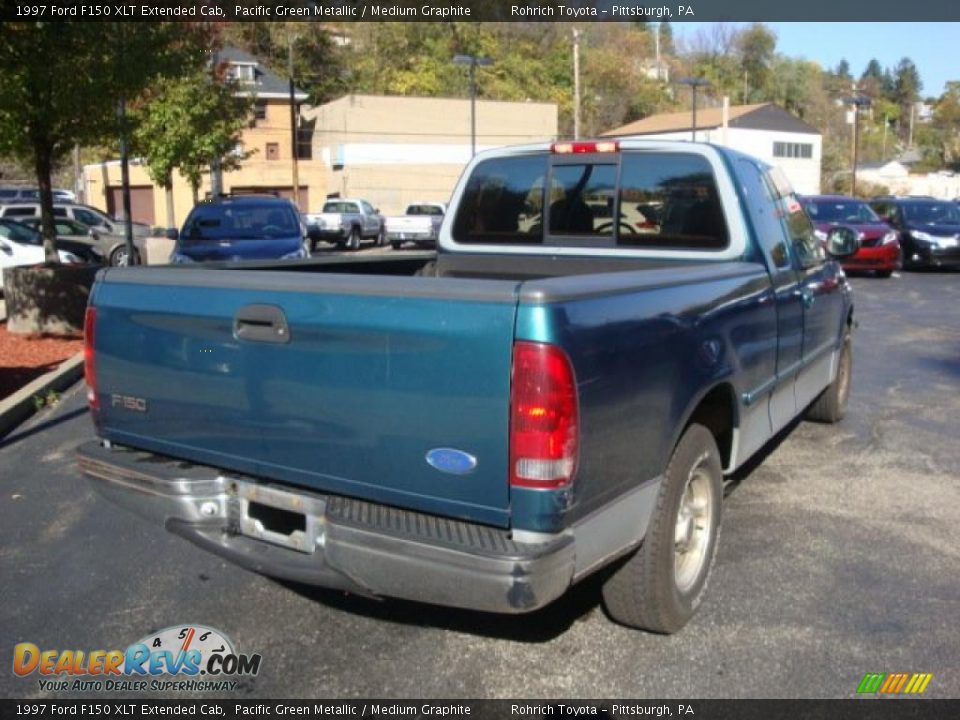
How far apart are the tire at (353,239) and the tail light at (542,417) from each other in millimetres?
29617

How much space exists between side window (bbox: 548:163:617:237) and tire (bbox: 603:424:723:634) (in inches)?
72.0

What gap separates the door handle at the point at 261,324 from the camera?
317 cm

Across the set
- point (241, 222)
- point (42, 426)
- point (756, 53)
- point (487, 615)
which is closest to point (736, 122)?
point (756, 53)

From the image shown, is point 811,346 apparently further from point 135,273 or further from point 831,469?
point 135,273

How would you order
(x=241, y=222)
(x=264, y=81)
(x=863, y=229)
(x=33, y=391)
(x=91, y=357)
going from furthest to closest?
(x=264, y=81)
(x=863, y=229)
(x=241, y=222)
(x=33, y=391)
(x=91, y=357)

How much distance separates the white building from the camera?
64875 millimetres

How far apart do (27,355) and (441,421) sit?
8.53 metres

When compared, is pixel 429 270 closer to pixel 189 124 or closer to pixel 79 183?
pixel 189 124

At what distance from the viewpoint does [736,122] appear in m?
65.9

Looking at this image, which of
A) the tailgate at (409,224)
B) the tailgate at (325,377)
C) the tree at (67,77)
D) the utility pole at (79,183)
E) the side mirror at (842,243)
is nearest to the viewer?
the tailgate at (325,377)

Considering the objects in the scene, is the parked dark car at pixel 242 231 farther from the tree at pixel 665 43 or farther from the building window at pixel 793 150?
the tree at pixel 665 43

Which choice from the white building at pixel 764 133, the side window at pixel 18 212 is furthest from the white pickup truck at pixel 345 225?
the white building at pixel 764 133

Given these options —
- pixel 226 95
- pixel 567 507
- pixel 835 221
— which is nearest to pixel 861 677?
pixel 567 507

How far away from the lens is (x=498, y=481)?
9.25 ft
